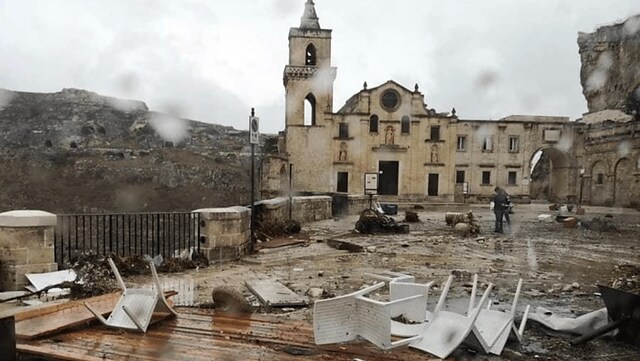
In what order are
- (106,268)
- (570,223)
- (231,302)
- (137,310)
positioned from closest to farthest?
(137,310), (231,302), (106,268), (570,223)

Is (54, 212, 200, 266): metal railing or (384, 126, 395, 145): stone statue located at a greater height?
(384, 126, 395, 145): stone statue

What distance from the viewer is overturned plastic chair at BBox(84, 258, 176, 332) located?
15.6 feet

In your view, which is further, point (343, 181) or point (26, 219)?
point (343, 181)

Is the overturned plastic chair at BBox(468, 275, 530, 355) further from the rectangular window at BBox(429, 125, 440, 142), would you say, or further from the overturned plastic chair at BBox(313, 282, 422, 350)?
the rectangular window at BBox(429, 125, 440, 142)

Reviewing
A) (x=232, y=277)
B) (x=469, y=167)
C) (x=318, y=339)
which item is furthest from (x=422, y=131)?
(x=318, y=339)

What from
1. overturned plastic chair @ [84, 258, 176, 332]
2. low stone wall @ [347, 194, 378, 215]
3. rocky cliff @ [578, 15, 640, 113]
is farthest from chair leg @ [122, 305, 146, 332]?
rocky cliff @ [578, 15, 640, 113]

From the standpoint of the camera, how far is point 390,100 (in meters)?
43.9

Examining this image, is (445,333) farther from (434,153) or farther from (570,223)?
(434,153)

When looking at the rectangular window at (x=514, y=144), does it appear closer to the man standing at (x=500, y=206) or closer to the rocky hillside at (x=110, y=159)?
the rocky hillside at (x=110, y=159)

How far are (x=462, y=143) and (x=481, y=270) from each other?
37.7m

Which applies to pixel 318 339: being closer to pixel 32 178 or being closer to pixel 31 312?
pixel 31 312

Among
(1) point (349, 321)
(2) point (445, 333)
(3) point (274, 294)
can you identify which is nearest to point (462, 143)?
(3) point (274, 294)

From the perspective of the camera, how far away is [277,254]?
415 inches

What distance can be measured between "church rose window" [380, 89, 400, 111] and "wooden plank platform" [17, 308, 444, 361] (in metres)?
40.3
